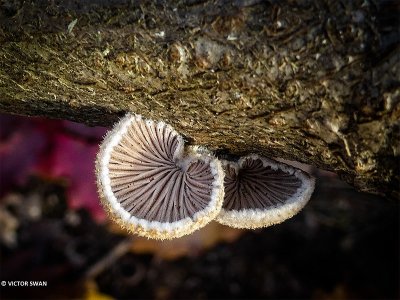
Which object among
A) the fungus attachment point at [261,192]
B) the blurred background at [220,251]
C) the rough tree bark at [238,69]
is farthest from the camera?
the blurred background at [220,251]

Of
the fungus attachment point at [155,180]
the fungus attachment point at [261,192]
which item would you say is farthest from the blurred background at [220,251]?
the fungus attachment point at [155,180]

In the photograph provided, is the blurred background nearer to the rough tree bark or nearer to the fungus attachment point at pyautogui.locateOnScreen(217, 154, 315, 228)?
the fungus attachment point at pyautogui.locateOnScreen(217, 154, 315, 228)

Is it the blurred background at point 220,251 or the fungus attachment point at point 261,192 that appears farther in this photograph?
the blurred background at point 220,251

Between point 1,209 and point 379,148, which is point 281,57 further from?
point 1,209

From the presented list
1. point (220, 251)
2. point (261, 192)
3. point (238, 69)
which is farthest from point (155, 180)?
point (220, 251)

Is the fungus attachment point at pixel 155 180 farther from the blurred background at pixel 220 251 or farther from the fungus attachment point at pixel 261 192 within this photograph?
the blurred background at pixel 220 251

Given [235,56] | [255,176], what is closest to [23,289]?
[255,176]
